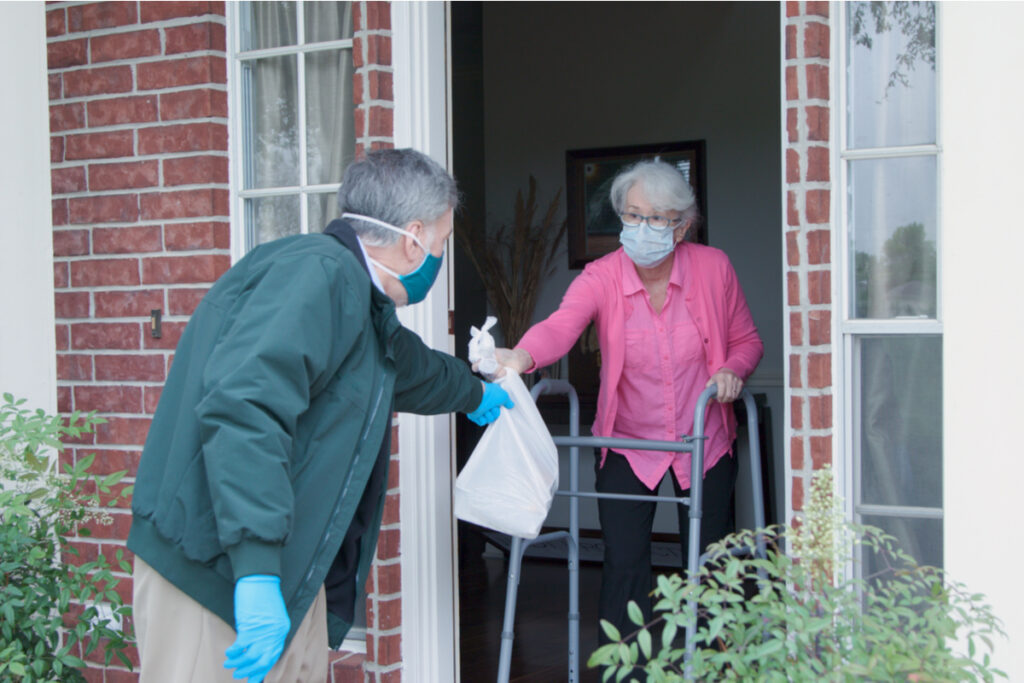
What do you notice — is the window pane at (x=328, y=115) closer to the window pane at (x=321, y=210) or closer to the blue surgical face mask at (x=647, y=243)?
the window pane at (x=321, y=210)

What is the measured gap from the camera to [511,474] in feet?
9.45

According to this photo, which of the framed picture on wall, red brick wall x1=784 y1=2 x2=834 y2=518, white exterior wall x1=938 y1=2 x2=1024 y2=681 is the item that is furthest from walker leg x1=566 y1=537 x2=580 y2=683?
the framed picture on wall

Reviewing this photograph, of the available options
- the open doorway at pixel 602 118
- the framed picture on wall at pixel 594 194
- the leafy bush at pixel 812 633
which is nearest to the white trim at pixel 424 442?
the leafy bush at pixel 812 633

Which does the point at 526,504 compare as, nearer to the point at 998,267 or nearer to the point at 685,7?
the point at 998,267

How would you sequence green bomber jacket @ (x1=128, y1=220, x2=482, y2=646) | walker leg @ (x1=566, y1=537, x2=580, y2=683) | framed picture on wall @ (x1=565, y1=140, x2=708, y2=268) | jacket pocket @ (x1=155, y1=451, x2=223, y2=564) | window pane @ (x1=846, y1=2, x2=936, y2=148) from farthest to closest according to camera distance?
framed picture on wall @ (x1=565, y1=140, x2=708, y2=268), walker leg @ (x1=566, y1=537, x2=580, y2=683), window pane @ (x1=846, y1=2, x2=936, y2=148), jacket pocket @ (x1=155, y1=451, x2=223, y2=564), green bomber jacket @ (x1=128, y1=220, x2=482, y2=646)

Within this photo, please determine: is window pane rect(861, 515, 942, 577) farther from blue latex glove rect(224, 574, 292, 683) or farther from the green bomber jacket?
blue latex glove rect(224, 574, 292, 683)

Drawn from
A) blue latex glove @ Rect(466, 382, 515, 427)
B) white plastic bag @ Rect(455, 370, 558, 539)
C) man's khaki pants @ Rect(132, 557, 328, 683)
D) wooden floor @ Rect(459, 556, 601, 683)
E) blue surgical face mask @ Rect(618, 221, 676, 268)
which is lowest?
wooden floor @ Rect(459, 556, 601, 683)

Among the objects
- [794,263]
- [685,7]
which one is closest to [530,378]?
[685,7]

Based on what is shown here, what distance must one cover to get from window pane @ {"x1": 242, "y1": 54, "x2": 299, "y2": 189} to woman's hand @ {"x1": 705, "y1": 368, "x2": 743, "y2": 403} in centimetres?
151

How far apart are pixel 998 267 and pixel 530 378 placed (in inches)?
166

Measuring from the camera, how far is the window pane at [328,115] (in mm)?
3330

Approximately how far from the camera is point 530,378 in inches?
255

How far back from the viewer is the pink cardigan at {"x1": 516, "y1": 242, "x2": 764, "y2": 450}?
324 centimetres

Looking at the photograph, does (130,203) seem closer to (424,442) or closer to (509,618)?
(424,442)
